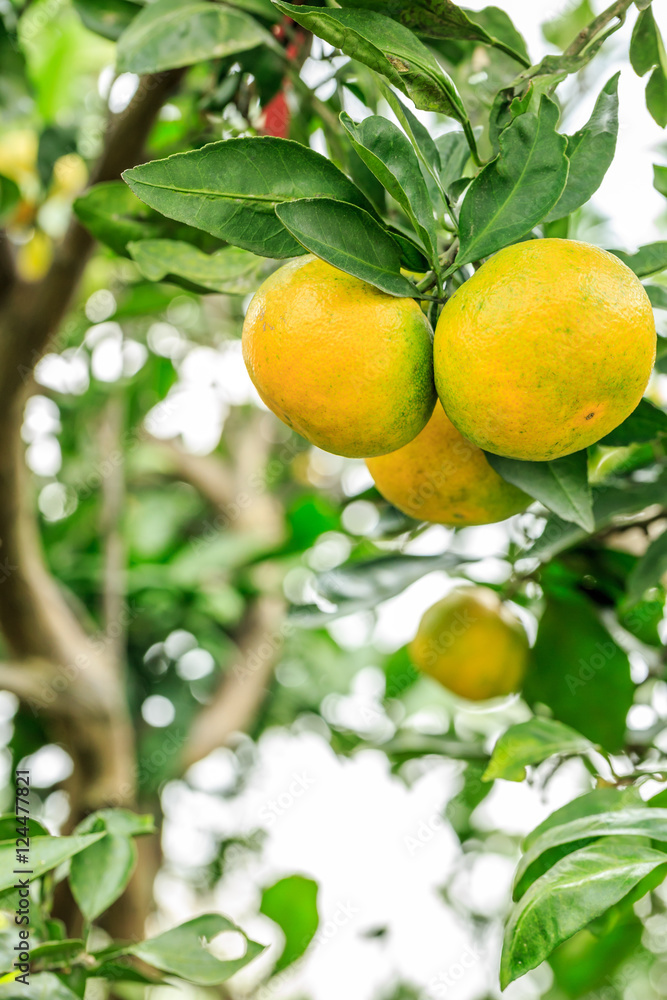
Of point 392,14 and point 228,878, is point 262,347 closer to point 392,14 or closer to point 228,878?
point 392,14

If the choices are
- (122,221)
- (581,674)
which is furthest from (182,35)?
(581,674)

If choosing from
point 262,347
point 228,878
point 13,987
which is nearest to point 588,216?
point 262,347

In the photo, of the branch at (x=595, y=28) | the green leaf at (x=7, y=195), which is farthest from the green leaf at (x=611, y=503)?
the green leaf at (x=7, y=195)

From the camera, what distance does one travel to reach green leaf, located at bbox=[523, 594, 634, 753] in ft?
2.55

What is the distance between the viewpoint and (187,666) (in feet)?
6.39

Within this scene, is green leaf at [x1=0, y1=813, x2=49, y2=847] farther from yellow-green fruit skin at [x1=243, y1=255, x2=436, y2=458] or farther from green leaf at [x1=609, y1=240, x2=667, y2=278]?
green leaf at [x1=609, y1=240, x2=667, y2=278]

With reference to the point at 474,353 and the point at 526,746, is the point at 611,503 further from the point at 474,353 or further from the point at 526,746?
the point at 474,353

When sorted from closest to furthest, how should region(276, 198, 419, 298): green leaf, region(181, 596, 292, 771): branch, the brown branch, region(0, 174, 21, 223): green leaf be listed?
region(276, 198, 419, 298): green leaf → region(0, 174, 21, 223): green leaf → the brown branch → region(181, 596, 292, 771): branch

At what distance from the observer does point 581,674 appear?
80 centimetres

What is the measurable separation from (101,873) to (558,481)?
46 cm

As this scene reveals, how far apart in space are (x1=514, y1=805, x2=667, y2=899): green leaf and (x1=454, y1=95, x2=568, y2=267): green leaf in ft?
1.10

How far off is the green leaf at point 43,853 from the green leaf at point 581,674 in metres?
0.51

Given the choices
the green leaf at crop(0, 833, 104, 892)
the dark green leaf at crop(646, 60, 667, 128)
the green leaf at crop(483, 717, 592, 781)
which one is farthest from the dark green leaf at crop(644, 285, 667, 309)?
the green leaf at crop(0, 833, 104, 892)

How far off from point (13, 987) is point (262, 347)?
18.1 inches
